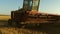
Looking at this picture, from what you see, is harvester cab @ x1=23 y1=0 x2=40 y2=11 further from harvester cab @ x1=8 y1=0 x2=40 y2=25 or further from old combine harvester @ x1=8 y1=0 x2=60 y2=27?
old combine harvester @ x1=8 y1=0 x2=60 y2=27

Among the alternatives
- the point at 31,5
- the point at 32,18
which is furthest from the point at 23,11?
the point at 31,5

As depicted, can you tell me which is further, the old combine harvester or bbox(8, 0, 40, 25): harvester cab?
bbox(8, 0, 40, 25): harvester cab

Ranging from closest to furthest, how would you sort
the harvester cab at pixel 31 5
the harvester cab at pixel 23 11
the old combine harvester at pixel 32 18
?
the old combine harvester at pixel 32 18, the harvester cab at pixel 23 11, the harvester cab at pixel 31 5

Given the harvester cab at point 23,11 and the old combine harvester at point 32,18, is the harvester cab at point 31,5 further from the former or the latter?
the old combine harvester at point 32,18

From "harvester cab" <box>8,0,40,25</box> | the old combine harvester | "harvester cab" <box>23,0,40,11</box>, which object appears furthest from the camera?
"harvester cab" <box>23,0,40,11</box>

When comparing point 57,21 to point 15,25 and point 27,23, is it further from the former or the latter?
point 15,25

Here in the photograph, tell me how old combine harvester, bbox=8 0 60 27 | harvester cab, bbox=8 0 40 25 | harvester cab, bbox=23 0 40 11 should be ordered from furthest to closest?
harvester cab, bbox=23 0 40 11 → harvester cab, bbox=8 0 40 25 → old combine harvester, bbox=8 0 60 27

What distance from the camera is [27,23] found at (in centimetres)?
1499

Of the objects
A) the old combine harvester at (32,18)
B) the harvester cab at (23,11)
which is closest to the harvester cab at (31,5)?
the harvester cab at (23,11)

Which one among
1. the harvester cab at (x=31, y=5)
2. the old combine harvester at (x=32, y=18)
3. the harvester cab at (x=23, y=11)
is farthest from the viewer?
the harvester cab at (x=31, y=5)

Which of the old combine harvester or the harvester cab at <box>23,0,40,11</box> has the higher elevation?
the harvester cab at <box>23,0,40,11</box>

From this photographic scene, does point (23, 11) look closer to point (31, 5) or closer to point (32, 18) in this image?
point (32, 18)

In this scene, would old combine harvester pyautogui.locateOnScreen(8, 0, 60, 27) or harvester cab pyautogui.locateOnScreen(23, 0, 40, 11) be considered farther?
harvester cab pyautogui.locateOnScreen(23, 0, 40, 11)

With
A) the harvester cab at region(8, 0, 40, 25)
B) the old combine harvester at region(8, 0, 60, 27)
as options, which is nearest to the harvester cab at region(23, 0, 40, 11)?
the harvester cab at region(8, 0, 40, 25)
